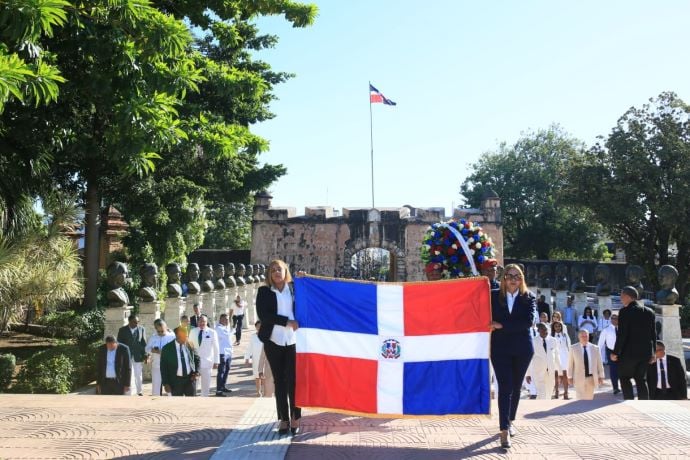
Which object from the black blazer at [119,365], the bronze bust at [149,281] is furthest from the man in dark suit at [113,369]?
the bronze bust at [149,281]

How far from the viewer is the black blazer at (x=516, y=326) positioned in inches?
174

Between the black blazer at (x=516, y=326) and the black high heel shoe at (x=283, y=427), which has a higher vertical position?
the black blazer at (x=516, y=326)

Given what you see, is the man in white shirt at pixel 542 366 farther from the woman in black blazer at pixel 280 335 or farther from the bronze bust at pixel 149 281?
the bronze bust at pixel 149 281

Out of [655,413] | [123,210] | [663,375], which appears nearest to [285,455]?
[655,413]

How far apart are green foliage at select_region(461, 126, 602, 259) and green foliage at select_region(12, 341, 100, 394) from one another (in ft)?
108

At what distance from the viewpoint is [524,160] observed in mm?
41188

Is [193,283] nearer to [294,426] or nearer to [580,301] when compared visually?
[294,426]

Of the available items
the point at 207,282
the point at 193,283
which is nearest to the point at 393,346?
the point at 193,283

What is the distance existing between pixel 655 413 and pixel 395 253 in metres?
27.7

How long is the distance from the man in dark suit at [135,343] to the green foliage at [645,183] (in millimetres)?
21771

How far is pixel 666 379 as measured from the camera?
720 centimetres

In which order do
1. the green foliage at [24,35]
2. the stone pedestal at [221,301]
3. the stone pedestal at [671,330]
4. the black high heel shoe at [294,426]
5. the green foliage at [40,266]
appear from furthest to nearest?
the stone pedestal at [221,301] < the green foliage at [40,266] < the stone pedestal at [671,330] < the black high heel shoe at [294,426] < the green foliage at [24,35]

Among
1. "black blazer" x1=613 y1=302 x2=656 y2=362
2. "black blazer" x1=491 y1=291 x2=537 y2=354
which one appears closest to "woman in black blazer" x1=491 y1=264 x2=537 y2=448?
"black blazer" x1=491 y1=291 x2=537 y2=354

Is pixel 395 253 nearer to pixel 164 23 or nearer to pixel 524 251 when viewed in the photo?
pixel 524 251
